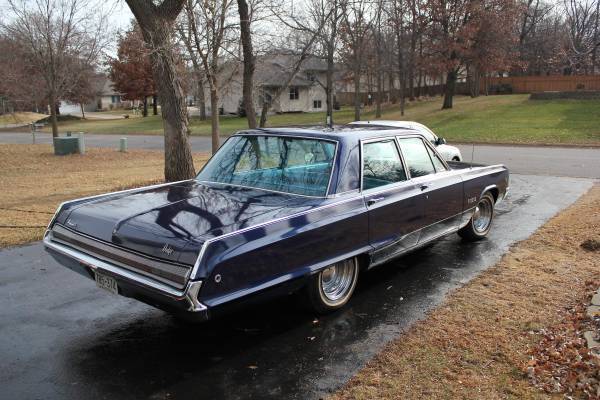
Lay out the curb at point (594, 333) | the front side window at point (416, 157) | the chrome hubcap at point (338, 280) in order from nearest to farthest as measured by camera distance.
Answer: the curb at point (594, 333), the chrome hubcap at point (338, 280), the front side window at point (416, 157)

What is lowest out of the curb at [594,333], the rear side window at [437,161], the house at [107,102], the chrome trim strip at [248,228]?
the curb at [594,333]

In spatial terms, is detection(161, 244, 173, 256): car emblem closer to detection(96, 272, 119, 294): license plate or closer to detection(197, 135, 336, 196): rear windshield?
detection(96, 272, 119, 294): license plate

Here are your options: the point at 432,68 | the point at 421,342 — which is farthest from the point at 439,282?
the point at 432,68

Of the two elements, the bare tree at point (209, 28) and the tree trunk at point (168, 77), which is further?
the bare tree at point (209, 28)

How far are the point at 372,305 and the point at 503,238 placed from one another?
317cm

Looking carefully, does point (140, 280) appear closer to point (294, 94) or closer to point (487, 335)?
point (487, 335)

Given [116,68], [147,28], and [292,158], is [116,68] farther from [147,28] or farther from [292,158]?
[292,158]

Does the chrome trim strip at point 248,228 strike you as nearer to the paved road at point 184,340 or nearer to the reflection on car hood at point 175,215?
the reflection on car hood at point 175,215

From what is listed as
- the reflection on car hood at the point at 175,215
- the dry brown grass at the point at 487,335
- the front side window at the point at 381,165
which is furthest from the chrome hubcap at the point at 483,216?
the reflection on car hood at the point at 175,215

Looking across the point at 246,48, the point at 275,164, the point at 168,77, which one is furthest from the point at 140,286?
the point at 246,48

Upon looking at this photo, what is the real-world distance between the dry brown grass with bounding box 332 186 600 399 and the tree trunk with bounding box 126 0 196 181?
6247 millimetres

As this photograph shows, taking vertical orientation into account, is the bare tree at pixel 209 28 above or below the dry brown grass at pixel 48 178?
above

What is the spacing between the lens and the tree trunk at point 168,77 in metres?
9.38

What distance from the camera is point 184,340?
157 inches
